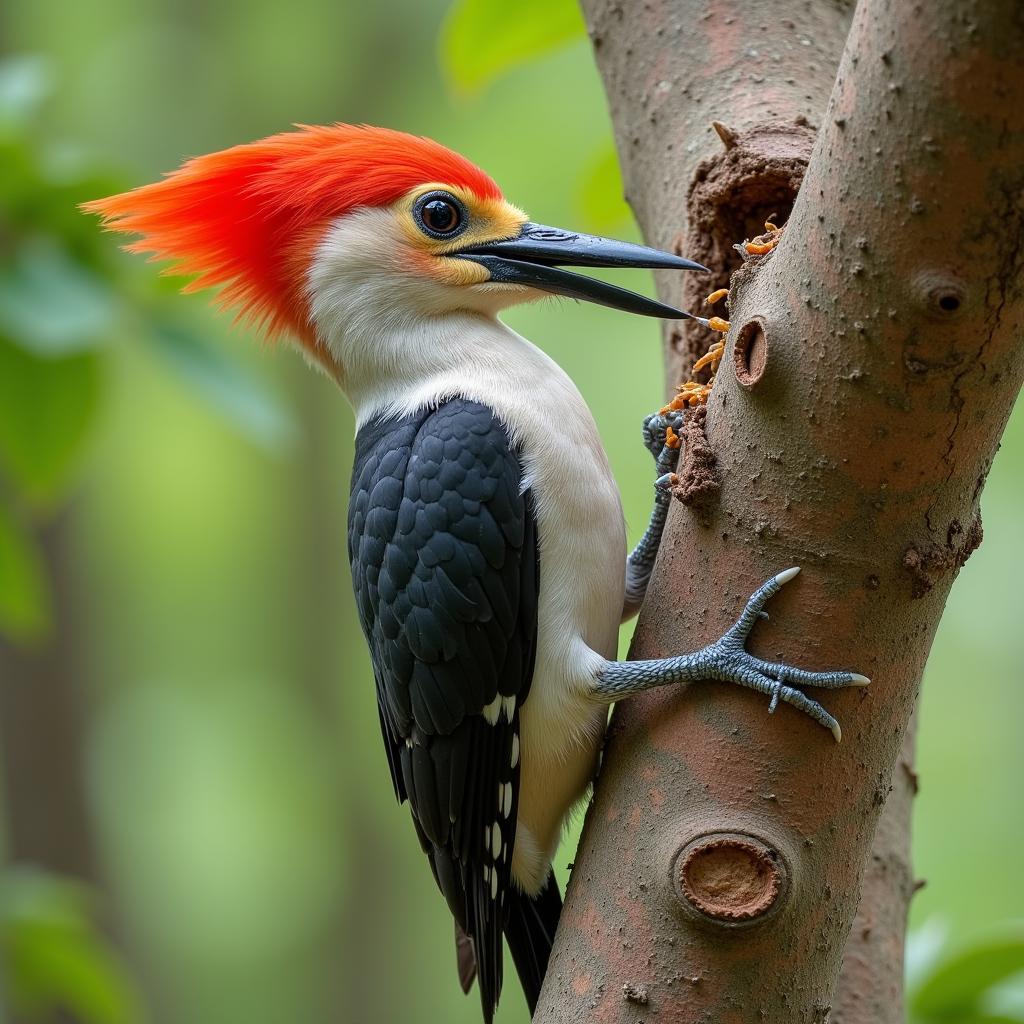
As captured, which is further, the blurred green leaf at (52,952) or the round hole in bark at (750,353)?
the blurred green leaf at (52,952)

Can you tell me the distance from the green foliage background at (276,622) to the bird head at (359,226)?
225 cm

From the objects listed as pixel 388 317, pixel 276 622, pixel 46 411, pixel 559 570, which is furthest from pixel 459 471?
pixel 276 622

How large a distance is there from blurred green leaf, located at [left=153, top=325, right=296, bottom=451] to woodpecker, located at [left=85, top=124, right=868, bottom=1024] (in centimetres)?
13

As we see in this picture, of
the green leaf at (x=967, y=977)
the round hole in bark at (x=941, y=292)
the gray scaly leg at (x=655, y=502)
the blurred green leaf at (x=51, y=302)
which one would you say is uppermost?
the blurred green leaf at (x=51, y=302)

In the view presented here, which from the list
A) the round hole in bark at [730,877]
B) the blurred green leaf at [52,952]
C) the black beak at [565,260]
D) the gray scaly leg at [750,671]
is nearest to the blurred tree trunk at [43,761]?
the blurred green leaf at [52,952]

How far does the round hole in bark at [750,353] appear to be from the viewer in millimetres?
1560

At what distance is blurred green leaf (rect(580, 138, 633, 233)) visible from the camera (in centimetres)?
288

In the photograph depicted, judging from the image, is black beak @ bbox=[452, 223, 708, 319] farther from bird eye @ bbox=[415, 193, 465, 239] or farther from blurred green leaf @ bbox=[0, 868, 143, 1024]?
blurred green leaf @ bbox=[0, 868, 143, 1024]

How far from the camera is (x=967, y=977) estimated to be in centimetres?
229

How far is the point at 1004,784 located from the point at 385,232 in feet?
22.9

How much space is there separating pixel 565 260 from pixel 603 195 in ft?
1.92

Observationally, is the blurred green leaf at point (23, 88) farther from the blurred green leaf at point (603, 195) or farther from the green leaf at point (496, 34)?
the blurred green leaf at point (603, 195)

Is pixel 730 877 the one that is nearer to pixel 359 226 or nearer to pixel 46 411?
pixel 359 226

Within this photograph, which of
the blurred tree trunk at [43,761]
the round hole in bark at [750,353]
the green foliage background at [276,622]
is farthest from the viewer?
the green foliage background at [276,622]
